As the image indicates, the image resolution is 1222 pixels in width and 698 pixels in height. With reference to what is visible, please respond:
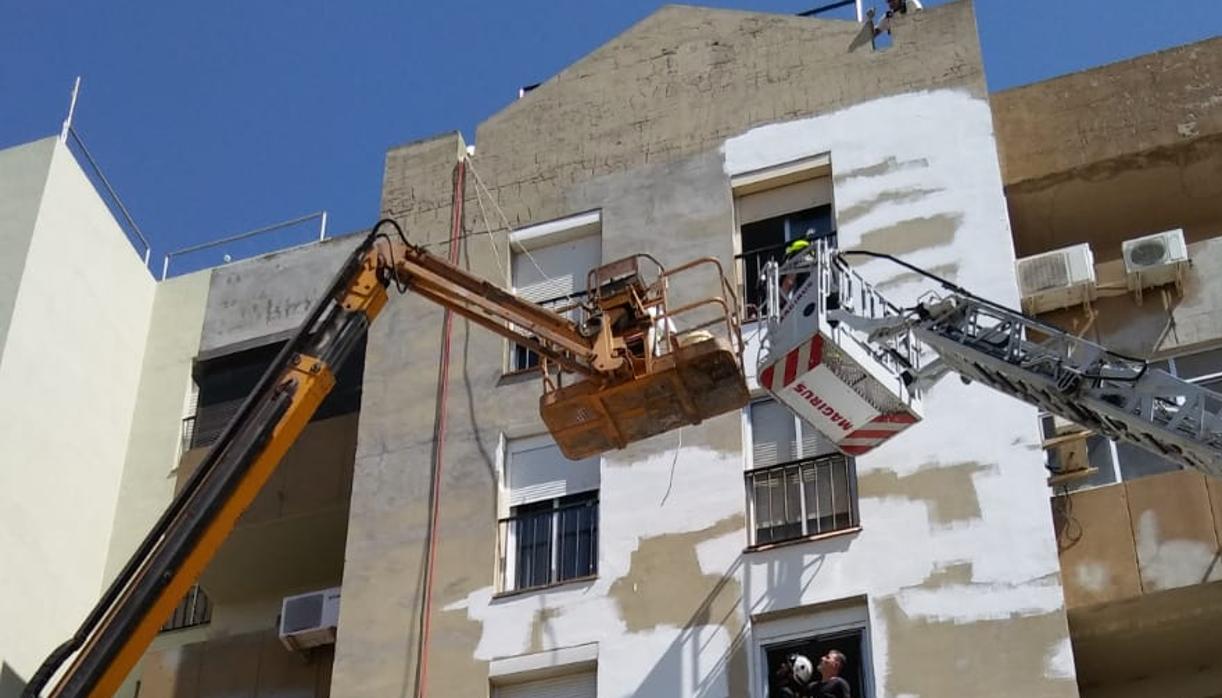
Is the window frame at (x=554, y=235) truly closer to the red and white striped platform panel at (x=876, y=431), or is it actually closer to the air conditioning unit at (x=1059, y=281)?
the air conditioning unit at (x=1059, y=281)

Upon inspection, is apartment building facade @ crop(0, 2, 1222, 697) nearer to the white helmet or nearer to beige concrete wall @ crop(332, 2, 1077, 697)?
beige concrete wall @ crop(332, 2, 1077, 697)

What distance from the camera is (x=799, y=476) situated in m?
22.2

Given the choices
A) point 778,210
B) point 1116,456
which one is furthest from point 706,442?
point 1116,456

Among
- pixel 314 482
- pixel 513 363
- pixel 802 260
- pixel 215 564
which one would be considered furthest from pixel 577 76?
pixel 802 260

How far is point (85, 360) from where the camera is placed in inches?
1114

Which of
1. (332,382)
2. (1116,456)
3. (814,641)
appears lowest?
(814,641)

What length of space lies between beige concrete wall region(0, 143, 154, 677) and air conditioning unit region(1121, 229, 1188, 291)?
47.9 ft

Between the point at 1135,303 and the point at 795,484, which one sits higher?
the point at 1135,303

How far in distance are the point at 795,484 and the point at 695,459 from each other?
125 centimetres

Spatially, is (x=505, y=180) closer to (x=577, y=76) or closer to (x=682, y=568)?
(x=577, y=76)

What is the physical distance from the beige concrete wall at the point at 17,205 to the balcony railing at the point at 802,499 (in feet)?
36.8

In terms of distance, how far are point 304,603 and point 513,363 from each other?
4.03 metres

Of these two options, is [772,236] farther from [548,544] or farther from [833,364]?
[833,364]

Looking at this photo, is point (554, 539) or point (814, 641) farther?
point (554, 539)
